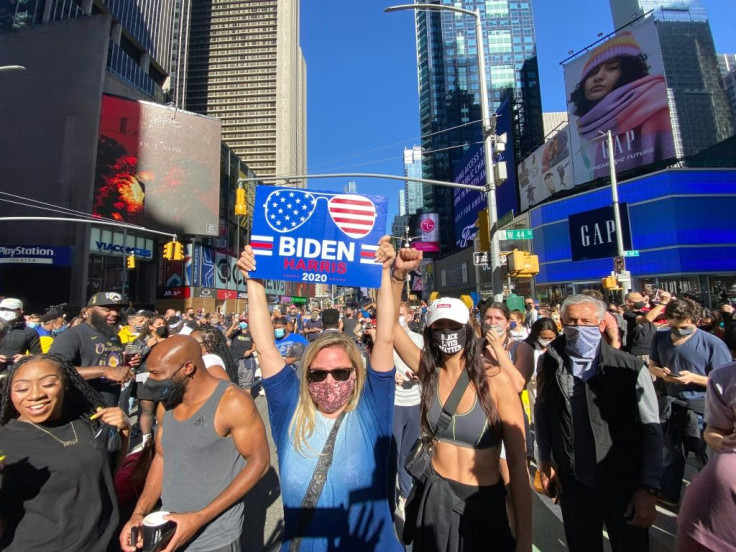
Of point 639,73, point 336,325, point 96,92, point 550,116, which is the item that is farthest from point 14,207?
point 550,116

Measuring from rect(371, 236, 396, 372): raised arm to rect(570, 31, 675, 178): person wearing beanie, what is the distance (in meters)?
48.4

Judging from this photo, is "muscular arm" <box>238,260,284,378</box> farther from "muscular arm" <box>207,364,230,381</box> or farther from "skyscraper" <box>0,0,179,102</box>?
"skyscraper" <box>0,0,179,102</box>

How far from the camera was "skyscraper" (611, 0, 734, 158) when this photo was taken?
53.9 m

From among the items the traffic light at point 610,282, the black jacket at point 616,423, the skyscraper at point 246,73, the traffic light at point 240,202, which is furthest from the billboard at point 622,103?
the skyscraper at point 246,73

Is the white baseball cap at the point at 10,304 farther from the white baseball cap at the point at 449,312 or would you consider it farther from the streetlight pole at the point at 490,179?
the streetlight pole at the point at 490,179

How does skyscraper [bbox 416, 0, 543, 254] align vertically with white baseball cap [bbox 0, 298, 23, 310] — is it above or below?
above

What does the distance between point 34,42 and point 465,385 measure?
180 ft

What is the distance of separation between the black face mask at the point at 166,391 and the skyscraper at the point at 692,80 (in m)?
60.7

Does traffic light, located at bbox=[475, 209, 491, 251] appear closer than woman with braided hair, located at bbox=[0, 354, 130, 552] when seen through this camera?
No

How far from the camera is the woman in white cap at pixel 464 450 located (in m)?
2.20

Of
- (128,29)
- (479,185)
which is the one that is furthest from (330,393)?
(128,29)

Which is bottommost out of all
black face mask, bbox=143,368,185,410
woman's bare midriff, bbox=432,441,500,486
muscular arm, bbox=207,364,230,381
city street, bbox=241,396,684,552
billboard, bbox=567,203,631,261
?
city street, bbox=241,396,684,552

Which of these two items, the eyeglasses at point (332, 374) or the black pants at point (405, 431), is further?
Answer: the black pants at point (405, 431)

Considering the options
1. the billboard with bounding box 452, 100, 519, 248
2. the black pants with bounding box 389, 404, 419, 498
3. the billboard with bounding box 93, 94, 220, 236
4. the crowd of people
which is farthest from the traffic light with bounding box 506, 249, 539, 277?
the billboard with bounding box 93, 94, 220, 236
